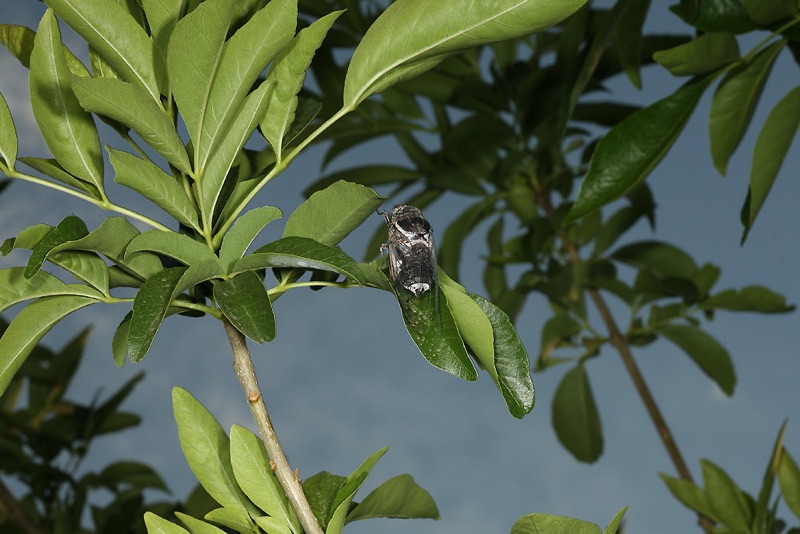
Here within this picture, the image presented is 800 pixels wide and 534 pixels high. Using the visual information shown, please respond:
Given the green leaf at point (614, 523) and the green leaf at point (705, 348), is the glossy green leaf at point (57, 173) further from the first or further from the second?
the green leaf at point (705, 348)

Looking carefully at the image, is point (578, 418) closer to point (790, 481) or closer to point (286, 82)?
point (790, 481)

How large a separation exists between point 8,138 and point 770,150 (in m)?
1.07

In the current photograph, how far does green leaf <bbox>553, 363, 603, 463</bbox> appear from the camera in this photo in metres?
2.49

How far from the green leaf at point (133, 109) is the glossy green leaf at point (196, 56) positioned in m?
0.03

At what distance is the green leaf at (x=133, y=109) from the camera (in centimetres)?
68

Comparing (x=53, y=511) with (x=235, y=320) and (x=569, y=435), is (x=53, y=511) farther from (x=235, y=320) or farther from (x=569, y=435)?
(x=235, y=320)

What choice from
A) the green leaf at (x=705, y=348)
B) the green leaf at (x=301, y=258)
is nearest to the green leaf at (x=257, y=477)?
the green leaf at (x=301, y=258)

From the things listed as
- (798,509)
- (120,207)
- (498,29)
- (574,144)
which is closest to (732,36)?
(498,29)

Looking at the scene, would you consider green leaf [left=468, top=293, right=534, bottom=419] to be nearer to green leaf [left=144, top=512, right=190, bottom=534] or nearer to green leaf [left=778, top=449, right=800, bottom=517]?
green leaf [left=144, top=512, right=190, bottom=534]

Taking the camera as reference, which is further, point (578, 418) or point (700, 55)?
point (578, 418)

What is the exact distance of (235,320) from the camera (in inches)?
25.9

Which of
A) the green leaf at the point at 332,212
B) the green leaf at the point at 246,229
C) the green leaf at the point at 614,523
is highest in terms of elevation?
the green leaf at the point at 332,212

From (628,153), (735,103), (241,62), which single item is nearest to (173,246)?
(241,62)

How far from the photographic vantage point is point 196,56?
2.35ft
